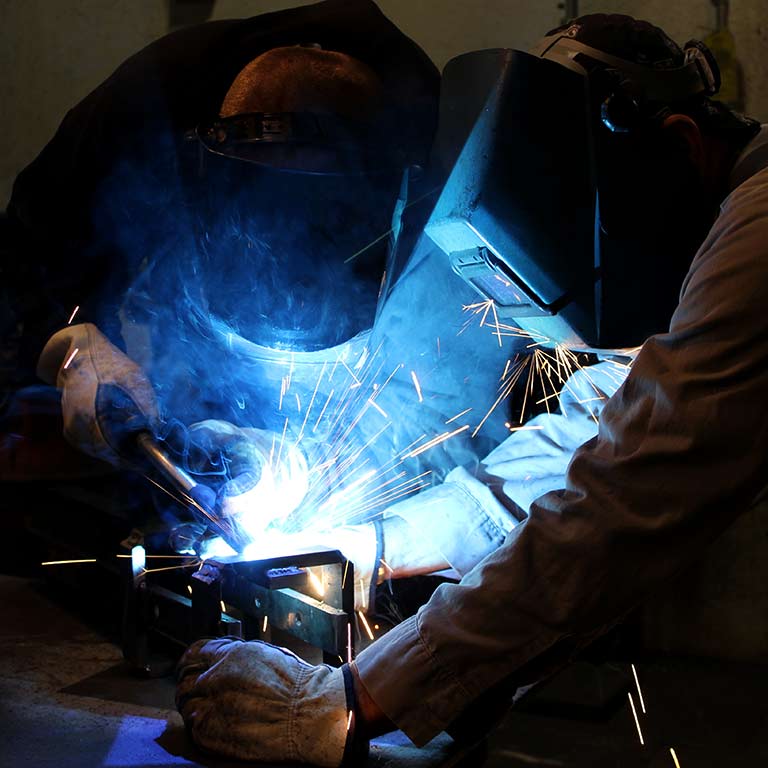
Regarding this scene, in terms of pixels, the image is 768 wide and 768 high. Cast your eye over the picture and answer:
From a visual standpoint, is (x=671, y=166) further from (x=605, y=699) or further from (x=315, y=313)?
(x=605, y=699)

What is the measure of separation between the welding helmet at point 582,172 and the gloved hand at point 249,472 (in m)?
0.63

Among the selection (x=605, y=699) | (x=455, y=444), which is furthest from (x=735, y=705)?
(x=455, y=444)

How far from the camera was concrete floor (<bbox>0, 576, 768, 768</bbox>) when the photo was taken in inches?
48.8

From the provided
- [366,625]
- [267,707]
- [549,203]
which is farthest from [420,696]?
[549,203]

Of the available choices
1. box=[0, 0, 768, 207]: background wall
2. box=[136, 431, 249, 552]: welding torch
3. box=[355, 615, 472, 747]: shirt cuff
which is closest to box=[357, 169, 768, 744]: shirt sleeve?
box=[355, 615, 472, 747]: shirt cuff

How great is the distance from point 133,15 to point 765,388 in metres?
3.10

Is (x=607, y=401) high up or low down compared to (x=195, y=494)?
up

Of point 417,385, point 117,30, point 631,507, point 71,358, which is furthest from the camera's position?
point 117,30

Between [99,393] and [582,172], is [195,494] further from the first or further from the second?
[582,172]

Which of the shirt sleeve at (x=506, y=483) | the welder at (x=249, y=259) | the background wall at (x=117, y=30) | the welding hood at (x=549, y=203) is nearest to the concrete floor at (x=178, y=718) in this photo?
the welder at (x=249, y=259)

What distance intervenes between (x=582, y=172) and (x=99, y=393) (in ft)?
3.93

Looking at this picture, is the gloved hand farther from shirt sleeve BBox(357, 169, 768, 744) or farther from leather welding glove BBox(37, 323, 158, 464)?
shirt sleeve BBox(357, 169, 768, 744)

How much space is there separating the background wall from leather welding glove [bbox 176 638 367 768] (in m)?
2.35

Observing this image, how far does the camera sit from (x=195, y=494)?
5.32 ft
